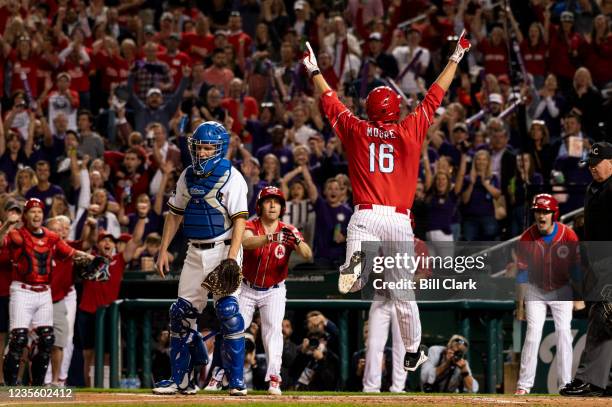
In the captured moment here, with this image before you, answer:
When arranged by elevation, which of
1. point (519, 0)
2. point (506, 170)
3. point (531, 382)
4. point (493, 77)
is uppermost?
point (519, 0)

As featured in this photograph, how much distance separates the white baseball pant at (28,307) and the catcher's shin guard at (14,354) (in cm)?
8

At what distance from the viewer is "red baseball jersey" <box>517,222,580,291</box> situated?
13.5m

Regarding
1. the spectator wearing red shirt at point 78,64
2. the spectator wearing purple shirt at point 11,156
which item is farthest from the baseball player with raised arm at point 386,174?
the spectator wearing red shirt at point 78,64

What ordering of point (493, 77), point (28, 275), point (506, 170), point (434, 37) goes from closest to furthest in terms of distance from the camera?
point (28, 275) < point (506, 170) < point (493, 77) < point (434, 37)

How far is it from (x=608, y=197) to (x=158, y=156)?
8453 mm

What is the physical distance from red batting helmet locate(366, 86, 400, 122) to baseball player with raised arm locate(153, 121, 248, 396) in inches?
48.5

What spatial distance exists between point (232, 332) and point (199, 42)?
38.2 ft

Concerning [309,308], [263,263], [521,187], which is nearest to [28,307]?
[309,308]

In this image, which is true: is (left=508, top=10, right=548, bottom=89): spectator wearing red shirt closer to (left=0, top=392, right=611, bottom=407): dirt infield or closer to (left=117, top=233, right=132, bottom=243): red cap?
(left=117, top=233, right=132, bottom=243): red cap

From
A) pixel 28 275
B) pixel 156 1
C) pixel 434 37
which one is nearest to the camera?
pixel 28 275

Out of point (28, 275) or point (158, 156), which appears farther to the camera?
point (158, 156)

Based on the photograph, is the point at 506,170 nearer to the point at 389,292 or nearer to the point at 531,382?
the point at 531,382

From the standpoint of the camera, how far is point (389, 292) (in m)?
11.6

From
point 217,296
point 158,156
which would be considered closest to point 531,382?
point 217,296
